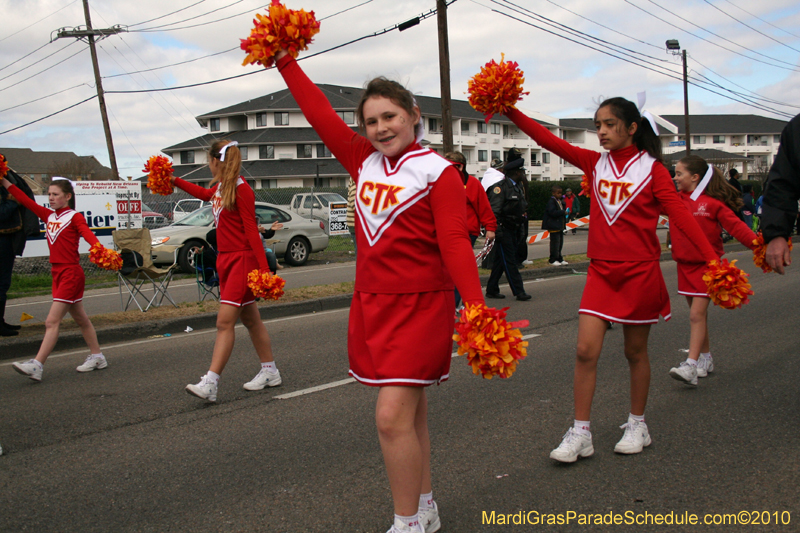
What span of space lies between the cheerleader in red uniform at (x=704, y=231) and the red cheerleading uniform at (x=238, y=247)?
3419 millimetres

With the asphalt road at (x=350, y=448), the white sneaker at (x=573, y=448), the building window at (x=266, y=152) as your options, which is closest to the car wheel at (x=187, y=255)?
the asphalt road at (x=350, y=448)

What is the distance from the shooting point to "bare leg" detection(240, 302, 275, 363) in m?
5.29

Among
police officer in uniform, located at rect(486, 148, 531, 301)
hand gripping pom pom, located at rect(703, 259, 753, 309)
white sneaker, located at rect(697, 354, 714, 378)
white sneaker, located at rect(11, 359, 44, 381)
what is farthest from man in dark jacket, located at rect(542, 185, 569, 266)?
white sneaker, located at rect(11, 359, 44, 381)

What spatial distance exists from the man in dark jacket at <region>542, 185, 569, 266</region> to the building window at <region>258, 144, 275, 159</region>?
4496 centimetres

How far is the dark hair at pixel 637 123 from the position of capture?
370cm

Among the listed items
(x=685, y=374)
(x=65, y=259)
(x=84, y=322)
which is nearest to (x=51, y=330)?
(x=84, y=322)

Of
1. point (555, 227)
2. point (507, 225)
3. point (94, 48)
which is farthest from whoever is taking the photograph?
point (94, 48)

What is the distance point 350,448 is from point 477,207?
4330 mm

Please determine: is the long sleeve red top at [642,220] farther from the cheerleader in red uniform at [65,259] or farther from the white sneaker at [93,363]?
the white sneaker at [93,363]

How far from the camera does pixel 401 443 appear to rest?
2.50m

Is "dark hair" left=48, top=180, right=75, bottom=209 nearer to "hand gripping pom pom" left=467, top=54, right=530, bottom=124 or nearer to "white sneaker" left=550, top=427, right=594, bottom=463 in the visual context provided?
"hand gripping pom pom" left=467, top=54, right=530, bottom=124

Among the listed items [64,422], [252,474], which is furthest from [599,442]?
[64,422]

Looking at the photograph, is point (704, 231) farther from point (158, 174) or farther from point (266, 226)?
point (266, 226)

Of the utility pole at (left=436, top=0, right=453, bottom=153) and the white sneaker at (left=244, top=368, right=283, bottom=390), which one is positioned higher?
the utility pole at (left=436, top=0, right=453, bottom=153)
